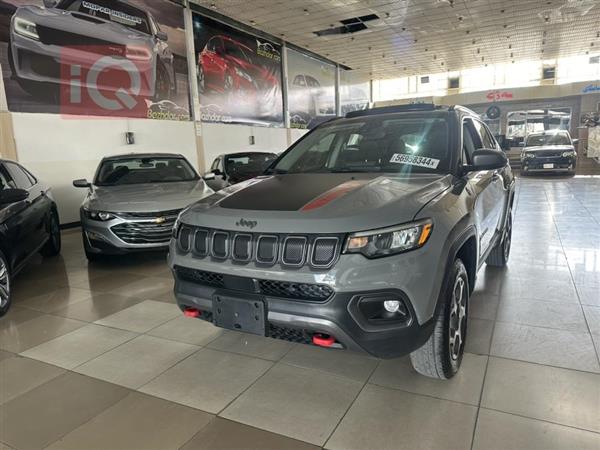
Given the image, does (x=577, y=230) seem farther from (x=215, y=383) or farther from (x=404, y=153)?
(x=215, y=383)

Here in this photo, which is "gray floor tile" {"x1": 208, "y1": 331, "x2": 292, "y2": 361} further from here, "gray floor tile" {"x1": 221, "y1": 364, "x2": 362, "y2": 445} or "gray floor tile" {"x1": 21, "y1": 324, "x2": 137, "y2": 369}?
"gray floor tile" {"x1": 21, "y1": 324, "x2": 137, "y2": 369}

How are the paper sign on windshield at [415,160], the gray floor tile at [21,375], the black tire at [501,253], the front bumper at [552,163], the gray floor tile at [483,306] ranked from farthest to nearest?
the front bumper at [552,163] < the black tire at [501,253] < the gray floor tile at [483,306] < the paper sign on windshield at [415,160] < the gray floor tile at [21,375]

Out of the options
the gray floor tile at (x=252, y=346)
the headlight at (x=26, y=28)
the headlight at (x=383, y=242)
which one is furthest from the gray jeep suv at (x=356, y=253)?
the headlight at (x=26, y=28)

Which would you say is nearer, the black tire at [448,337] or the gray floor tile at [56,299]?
the black tire at [448,337]

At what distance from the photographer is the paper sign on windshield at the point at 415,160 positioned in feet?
8.06

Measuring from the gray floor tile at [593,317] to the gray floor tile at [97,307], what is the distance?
3495mm

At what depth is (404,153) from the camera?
2.60 metres

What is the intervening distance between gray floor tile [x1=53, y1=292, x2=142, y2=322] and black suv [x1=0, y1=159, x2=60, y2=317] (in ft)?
1.67

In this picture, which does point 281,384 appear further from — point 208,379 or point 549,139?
point 549,139

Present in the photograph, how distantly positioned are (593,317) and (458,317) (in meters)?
1.41

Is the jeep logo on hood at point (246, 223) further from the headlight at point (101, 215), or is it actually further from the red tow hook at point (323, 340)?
the headlight at point (101, 215)

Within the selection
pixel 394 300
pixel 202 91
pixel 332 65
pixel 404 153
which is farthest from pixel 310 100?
pixel 394 300

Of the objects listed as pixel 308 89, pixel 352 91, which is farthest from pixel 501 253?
pixel 352 91

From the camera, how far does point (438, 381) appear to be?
87.4 inches
